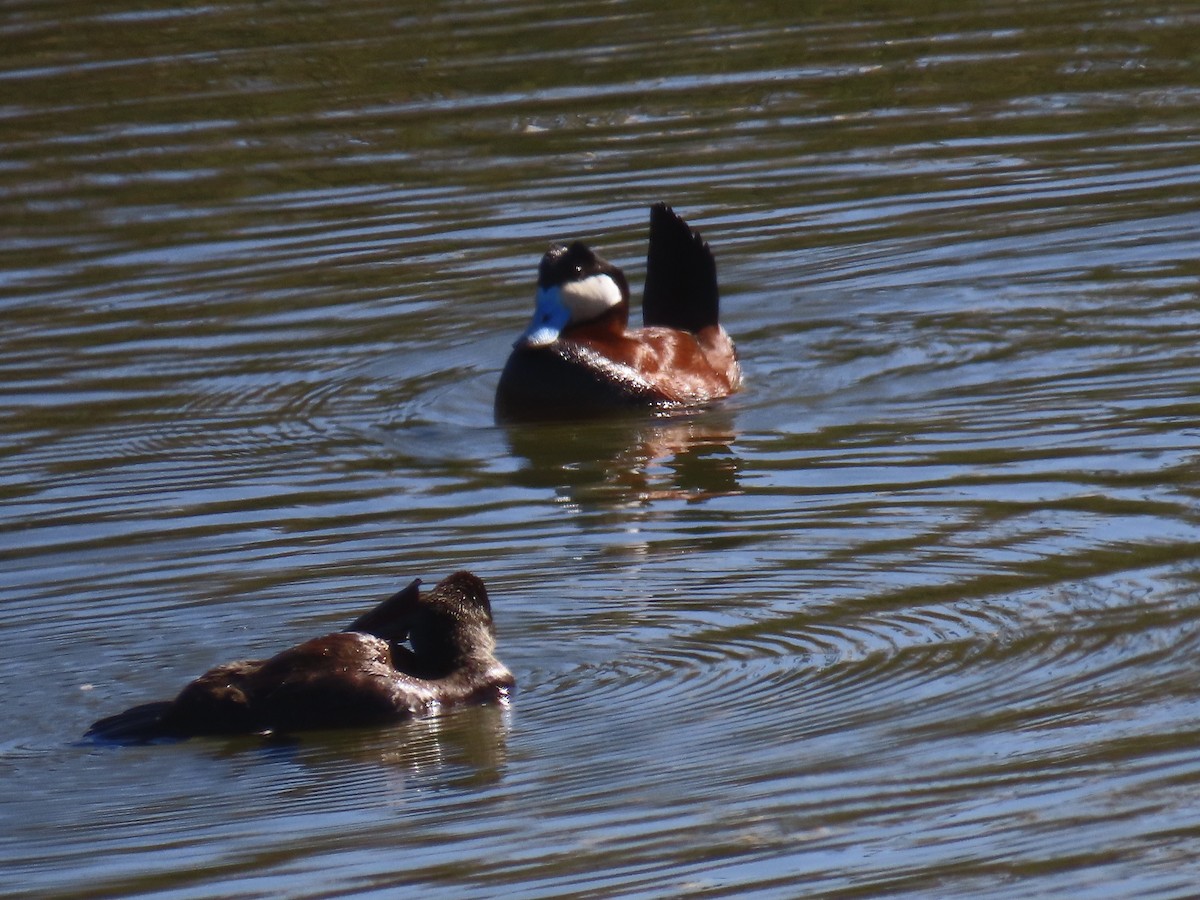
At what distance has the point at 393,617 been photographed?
298 inches

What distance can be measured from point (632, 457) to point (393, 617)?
11.3 ft

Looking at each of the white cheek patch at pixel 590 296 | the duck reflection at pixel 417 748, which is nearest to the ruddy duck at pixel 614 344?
the white cheek patch at pixel 590 296

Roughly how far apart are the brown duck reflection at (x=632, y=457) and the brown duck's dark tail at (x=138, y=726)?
3044 mm

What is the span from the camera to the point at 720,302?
13.4 m

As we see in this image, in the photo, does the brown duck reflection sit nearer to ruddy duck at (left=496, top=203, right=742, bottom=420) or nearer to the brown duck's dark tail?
ruddy duck at (left=496, top=203, right=742, bottom=420)

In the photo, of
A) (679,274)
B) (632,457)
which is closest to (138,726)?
(632,457)

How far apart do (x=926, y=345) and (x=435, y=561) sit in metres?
3.78

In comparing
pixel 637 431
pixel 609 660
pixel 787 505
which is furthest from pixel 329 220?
pixel 609 660

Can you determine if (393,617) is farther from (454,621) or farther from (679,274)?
(679,274)

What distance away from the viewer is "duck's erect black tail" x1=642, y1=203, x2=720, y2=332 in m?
12.3

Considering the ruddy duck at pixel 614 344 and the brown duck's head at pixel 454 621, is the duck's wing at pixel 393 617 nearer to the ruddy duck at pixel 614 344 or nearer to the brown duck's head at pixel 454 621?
the brown duck's head at pixel 454 621

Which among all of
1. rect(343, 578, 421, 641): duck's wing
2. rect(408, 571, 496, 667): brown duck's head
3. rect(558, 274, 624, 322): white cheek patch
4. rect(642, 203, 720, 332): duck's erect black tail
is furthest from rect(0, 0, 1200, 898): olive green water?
rect(558, 274, 624, 322): white cheek patch

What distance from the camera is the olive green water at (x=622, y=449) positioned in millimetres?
6340

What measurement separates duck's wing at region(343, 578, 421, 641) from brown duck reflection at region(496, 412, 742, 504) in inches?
94.9
